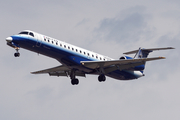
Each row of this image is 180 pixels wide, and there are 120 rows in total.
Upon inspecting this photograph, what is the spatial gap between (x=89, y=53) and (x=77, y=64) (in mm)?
2271

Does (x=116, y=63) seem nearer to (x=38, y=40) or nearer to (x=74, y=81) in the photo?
(x=74, y=81)

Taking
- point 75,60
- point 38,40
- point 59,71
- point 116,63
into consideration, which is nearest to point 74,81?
point 59,71

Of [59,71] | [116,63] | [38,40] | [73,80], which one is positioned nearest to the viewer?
[38,40]

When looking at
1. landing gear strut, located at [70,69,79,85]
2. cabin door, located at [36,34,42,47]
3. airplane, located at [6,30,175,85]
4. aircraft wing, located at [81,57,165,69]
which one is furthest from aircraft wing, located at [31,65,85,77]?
cabin door, located at [36,34,42,47]

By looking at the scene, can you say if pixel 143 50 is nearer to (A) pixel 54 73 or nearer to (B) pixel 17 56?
(A) pixel 54 73

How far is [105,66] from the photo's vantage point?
3747 centimetres

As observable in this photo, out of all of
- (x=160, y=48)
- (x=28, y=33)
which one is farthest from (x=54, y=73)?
(x=160, y=48)

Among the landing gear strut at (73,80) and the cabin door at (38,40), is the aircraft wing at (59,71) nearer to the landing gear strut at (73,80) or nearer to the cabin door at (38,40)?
the landing gear strut at (73,80)

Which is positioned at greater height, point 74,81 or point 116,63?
point 116,63

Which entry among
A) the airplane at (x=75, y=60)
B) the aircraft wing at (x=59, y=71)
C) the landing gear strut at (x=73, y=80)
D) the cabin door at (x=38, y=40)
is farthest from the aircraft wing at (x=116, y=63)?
the cabin door at (x=38, y=40)

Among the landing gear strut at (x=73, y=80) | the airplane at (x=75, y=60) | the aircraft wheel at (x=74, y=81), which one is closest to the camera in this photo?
the airplane at (x=75, y=60)

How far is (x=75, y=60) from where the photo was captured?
3556 cm

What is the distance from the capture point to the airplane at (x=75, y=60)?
33438 millimetres

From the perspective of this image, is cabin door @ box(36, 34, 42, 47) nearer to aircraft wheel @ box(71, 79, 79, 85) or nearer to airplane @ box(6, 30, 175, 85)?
airplane @ box(6, 30, 175, 85)
